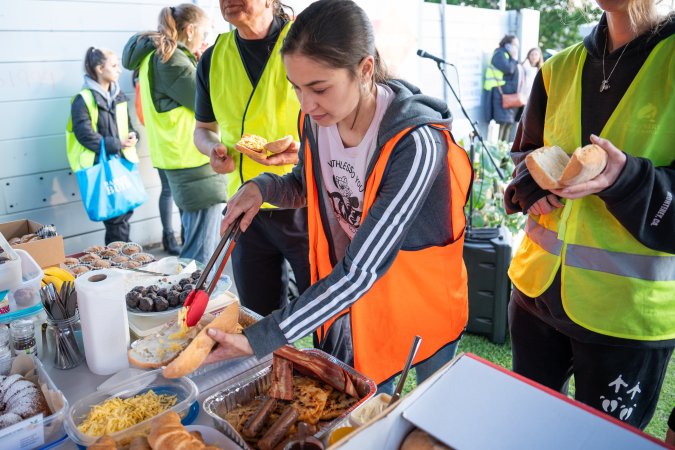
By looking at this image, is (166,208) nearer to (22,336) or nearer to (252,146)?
(252,146)

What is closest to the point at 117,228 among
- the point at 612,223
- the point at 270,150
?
the point at 270,150

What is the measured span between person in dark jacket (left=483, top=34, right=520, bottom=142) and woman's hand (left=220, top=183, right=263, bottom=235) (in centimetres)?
843

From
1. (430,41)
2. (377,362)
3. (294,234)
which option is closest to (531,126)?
(377,362)

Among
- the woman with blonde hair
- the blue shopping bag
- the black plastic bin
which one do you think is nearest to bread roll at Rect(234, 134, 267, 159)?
the black plastic bin

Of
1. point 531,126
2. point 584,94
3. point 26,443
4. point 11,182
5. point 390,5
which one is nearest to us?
point 26,443

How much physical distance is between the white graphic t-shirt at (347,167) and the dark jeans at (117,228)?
3.61 metres

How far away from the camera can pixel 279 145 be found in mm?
2219

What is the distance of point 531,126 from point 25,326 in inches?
70.5

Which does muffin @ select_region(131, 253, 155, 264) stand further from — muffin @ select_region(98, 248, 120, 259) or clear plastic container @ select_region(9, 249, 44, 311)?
clear plastic container @ select_region(9, 249, 44, 311)

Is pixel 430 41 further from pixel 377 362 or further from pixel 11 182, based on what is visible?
pixel 377 362

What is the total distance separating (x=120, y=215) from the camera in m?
4.76

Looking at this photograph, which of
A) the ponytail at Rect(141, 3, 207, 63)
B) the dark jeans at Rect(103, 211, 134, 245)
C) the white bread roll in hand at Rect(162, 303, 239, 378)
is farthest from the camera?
the dark jeans at Rect(103, 211, 134, 245)

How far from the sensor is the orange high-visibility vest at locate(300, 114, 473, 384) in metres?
1.61

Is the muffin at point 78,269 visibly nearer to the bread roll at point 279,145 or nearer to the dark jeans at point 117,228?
the bread roll at point 279,145
